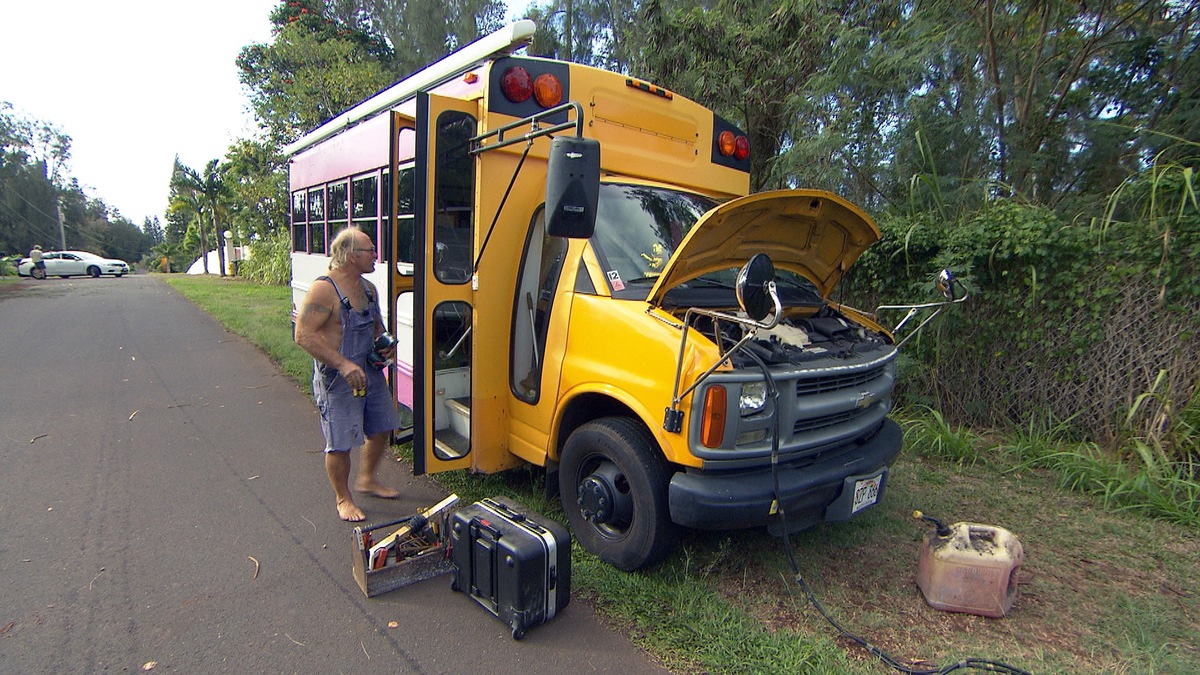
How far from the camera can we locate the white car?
110 ft

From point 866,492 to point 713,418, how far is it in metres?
1.08

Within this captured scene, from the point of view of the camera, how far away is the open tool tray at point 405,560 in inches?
129

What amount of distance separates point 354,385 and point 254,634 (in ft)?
4.48

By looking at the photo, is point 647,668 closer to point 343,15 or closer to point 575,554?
point 575,554

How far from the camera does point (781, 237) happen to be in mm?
3779

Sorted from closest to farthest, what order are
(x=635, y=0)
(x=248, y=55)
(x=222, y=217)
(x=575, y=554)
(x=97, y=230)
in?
(x=575, y=554) → (x=635, y=0) → (x=248, y=55) → (x=222, y=217) → (x=97, y=230)

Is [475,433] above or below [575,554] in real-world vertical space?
above

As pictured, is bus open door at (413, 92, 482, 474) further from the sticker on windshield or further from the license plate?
the license plate

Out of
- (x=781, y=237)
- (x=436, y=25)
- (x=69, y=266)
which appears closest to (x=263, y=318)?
(x=436, y=25)

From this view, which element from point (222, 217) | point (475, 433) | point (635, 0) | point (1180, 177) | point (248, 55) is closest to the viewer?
point (475, 433)

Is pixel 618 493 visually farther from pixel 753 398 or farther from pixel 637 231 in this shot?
pixel 637 231

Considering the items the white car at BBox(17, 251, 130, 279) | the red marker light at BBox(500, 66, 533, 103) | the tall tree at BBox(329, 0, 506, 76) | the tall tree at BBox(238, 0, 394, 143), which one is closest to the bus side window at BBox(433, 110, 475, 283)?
the red marker light at BBox(500, 66, 533, 103)

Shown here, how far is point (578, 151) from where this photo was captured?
9.98 ft

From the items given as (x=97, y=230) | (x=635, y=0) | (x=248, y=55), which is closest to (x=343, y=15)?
(x=248, y=55)
